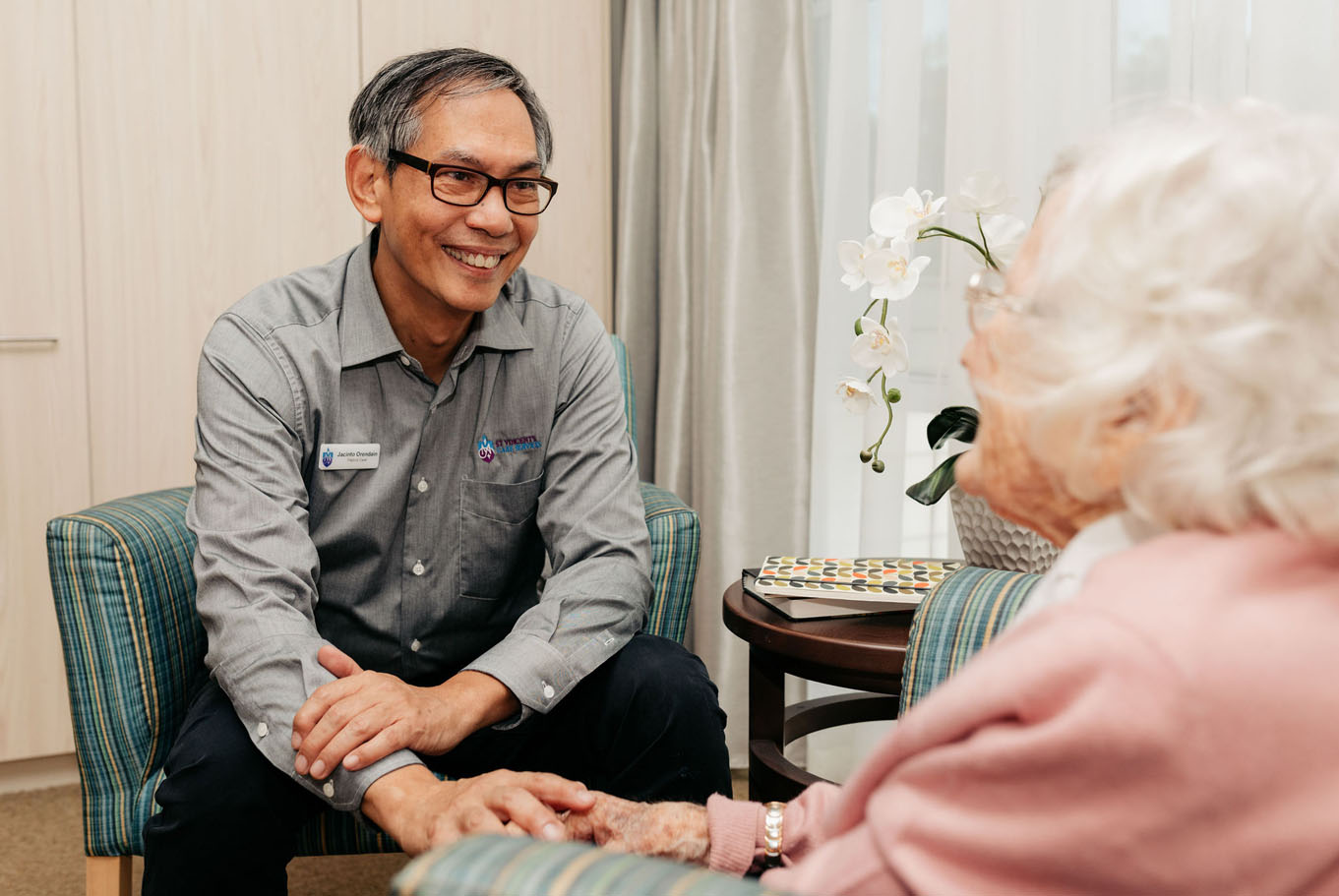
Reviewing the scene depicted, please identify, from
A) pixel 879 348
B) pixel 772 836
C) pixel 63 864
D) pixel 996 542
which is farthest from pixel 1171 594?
pixel 63 864

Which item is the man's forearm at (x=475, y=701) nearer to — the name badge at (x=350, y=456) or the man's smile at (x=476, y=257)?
the name badge at (x=350, y=456)

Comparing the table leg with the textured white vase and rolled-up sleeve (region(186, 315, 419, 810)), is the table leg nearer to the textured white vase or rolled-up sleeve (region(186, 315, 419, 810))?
the textured white vase

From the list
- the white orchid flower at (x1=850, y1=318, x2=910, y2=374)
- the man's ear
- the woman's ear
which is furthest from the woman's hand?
the man's ear

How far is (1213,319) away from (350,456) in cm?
121

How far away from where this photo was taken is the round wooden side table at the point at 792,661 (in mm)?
1382

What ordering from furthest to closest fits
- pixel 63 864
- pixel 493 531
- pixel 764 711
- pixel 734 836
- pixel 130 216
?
pixel 130 216 → pixel 63 864 → pixel 493 531 → pixel 764 711 → pixel 734 836

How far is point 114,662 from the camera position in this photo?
1.39 metres

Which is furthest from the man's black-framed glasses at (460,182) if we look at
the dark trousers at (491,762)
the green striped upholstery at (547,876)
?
the green striped upholstery at (547,876)

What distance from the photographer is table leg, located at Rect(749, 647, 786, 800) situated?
153cm

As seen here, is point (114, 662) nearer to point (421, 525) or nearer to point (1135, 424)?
Answer: point (421, 525)

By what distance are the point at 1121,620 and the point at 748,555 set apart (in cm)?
193

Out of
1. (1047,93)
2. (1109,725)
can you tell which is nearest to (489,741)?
(1109,725)

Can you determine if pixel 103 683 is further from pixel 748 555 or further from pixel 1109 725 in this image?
pixel 748 555

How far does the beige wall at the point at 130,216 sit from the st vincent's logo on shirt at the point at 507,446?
104 centimetres
